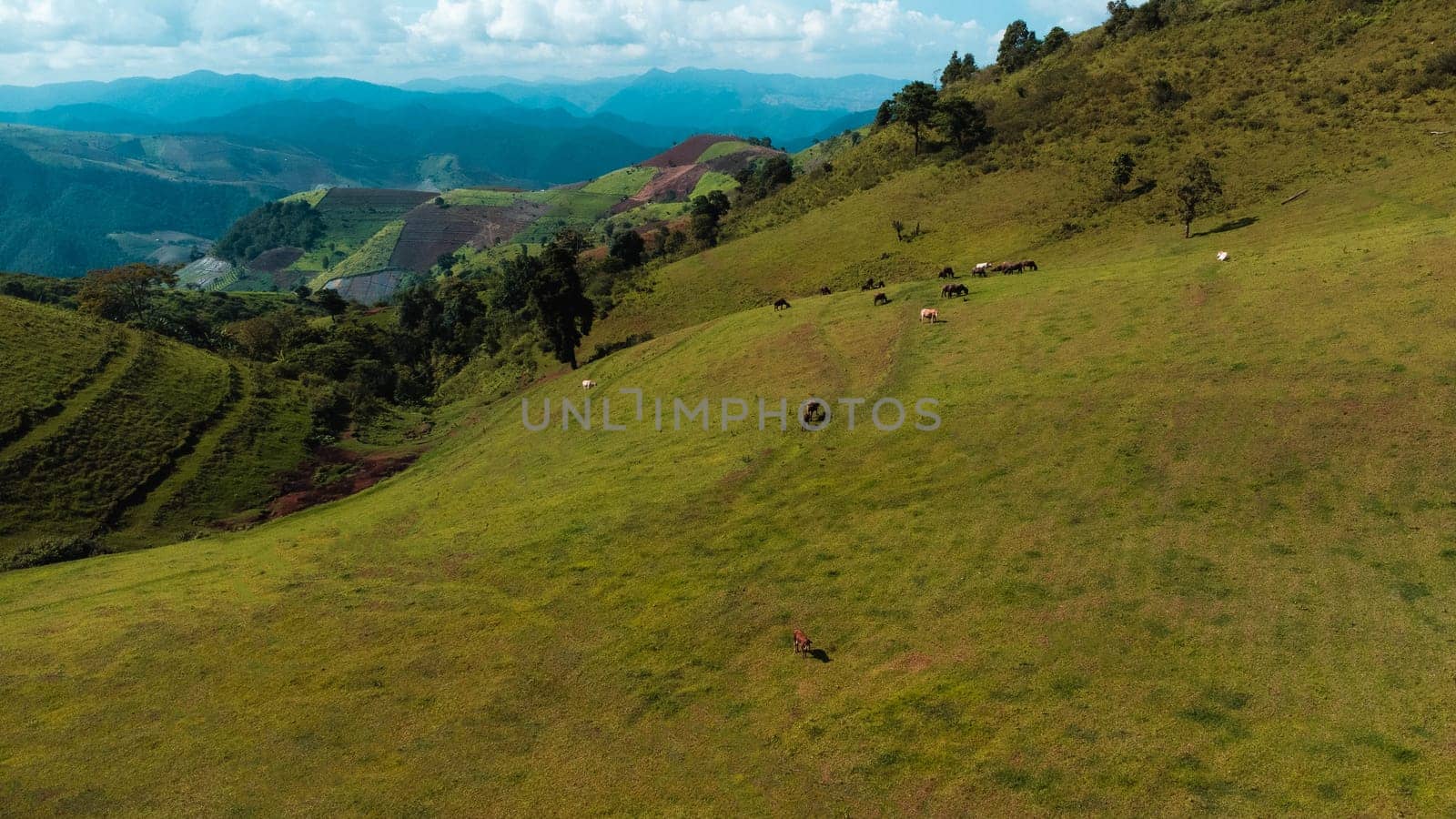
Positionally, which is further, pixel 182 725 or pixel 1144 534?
pixel 1144 534

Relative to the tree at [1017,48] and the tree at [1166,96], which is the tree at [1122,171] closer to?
the tree at [1166,96]

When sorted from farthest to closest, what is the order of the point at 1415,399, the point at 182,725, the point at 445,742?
the point at 1415,399 → the point at 182,725 → the point at 445,742

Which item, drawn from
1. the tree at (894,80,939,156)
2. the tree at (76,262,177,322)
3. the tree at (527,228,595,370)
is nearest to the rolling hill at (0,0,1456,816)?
the tree at (527,228,595,370)

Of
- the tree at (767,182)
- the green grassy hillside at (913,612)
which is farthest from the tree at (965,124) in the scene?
the green grassy hillside at (913,612)

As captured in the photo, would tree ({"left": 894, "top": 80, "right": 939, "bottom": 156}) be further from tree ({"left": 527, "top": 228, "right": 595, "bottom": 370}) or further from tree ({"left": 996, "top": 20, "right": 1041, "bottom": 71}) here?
tree ({"left": 527, "top": 228, "right": 595, "bottom": 370})

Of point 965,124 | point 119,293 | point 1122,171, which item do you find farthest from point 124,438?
point 965,124

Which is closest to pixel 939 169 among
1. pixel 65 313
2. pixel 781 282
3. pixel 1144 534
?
pixel 781 282

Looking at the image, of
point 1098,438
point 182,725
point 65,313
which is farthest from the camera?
point 65,313

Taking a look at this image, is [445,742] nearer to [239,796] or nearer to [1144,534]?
[239,796]
